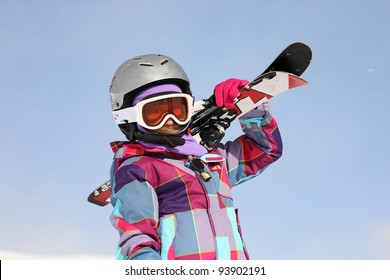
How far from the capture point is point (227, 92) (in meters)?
4.54

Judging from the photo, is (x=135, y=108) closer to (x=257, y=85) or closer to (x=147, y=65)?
(x=147, y=65)

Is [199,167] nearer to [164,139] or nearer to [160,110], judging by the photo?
[164,139]

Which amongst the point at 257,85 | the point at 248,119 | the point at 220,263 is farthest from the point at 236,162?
the point at 220,263

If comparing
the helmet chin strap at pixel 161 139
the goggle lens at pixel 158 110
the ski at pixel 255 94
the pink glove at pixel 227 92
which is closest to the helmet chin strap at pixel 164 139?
the helmet chin strap at pixel 161 139

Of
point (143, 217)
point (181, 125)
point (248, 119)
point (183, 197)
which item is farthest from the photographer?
point (248, 119)

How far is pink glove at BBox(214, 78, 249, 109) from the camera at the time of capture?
453cm

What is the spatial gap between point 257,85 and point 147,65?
3.45 feet

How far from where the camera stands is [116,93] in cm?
432

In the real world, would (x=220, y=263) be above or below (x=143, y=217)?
below

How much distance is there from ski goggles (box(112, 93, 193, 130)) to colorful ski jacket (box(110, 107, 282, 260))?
0.21 m

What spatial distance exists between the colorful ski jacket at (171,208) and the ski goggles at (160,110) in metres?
0.21

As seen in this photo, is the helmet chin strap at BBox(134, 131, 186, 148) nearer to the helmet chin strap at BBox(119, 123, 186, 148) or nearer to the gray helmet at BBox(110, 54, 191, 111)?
the helmet chin strap at BBox(119, 123, 186, 148)

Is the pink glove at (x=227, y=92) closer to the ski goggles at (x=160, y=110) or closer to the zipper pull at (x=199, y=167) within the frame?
the ski goggles at (x=160, y=110)
